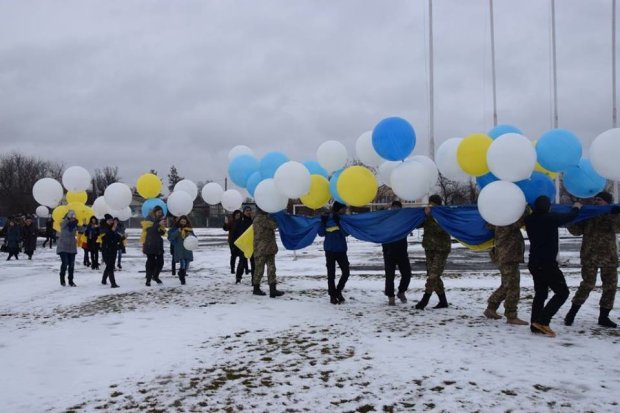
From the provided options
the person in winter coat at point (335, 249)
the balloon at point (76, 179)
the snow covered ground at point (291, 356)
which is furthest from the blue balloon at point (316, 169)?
the balloon at point (76, 179)

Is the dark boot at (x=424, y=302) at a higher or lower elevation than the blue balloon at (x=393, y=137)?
lower

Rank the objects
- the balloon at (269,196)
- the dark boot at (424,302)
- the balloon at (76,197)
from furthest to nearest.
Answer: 1. the balloon at (76,197)
2. the balloon at (269,196)
3. the dark boot at (424,302)

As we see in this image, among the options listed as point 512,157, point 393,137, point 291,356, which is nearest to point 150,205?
point 393,137

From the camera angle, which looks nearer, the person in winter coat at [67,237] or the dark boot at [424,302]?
the dark boot at [424,302]

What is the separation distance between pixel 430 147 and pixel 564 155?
751 centimetres

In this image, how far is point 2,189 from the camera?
2768 inches

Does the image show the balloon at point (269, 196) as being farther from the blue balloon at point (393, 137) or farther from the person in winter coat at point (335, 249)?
the blue balloon at point (393, 137)

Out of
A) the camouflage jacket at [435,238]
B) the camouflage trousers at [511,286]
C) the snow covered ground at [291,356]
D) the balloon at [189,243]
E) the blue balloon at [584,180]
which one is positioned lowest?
the snow covered ground at [291,356]

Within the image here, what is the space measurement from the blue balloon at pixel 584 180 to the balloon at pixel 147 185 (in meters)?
8.66

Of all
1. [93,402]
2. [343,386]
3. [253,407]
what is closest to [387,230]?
[343,386]

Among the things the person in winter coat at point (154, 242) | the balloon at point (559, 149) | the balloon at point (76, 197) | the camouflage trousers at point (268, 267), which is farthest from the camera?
the balloon at point (76, 197)

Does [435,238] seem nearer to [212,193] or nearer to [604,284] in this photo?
[604,284]

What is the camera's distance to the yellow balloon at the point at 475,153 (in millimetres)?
6688

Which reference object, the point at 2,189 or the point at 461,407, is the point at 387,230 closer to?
the point at 461,407
